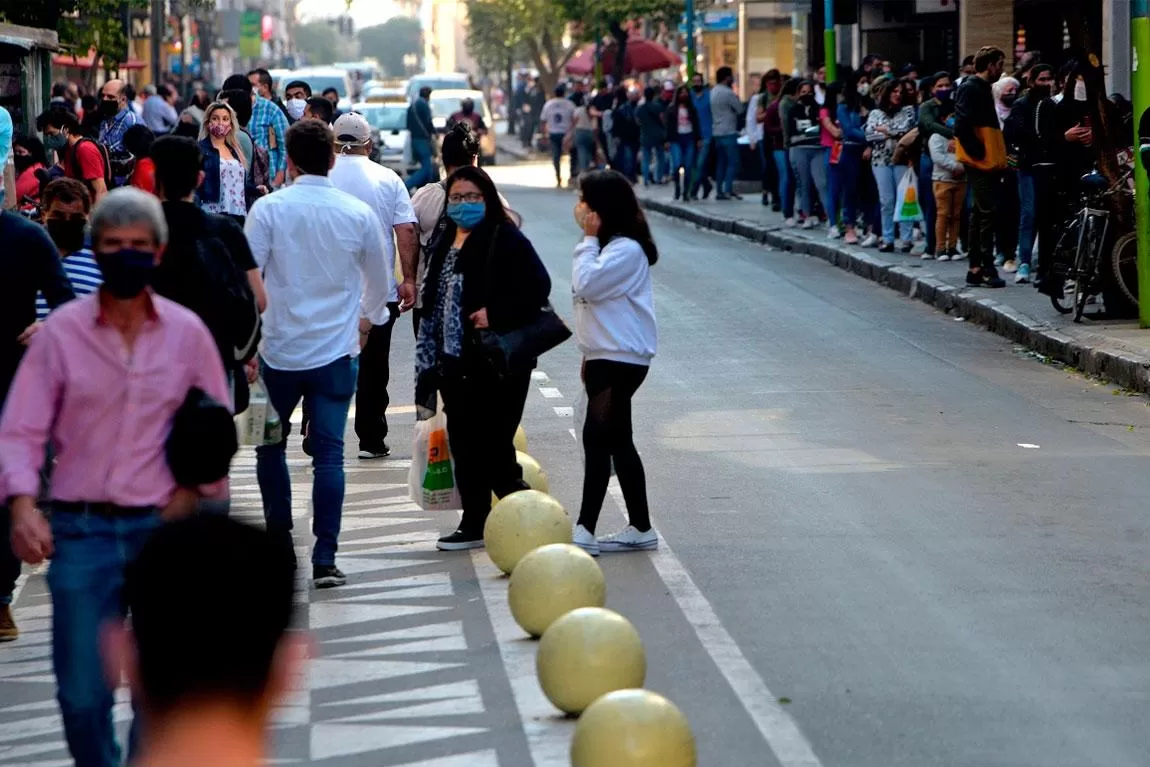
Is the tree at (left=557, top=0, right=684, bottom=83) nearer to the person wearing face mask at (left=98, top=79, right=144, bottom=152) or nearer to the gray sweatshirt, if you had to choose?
the gray sweatshirt

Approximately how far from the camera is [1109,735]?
6.43 m

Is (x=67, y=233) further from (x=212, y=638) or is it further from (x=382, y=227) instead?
(x=212, y=638)

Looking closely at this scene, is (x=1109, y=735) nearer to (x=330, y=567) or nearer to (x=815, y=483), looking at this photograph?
(x=330, y=567)

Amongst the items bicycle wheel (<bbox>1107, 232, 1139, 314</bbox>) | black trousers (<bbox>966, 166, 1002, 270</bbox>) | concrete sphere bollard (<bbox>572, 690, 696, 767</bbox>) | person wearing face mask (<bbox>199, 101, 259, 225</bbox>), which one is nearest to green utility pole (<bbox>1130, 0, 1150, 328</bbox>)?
bicycle wheel (<bbox>1107, 232, 1139, 314</bbox>)

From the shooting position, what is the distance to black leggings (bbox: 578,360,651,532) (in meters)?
9.24

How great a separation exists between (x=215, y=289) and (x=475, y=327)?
2008mm

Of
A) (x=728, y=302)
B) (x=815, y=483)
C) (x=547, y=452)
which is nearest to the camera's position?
(x=815, y=483)

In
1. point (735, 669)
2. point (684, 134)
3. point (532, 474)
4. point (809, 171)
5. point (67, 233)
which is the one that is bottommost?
point (735, 669)

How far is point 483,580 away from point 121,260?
4.03m

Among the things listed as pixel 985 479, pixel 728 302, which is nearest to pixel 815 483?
pixel 985 479

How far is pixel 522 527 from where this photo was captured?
344 inches

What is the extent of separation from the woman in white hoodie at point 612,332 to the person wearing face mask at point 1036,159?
29.9ft

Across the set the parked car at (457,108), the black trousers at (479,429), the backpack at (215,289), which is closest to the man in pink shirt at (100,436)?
the backpack at (215,289)

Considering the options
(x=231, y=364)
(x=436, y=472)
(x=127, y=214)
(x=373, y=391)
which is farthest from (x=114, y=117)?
(x=127, y=214)
